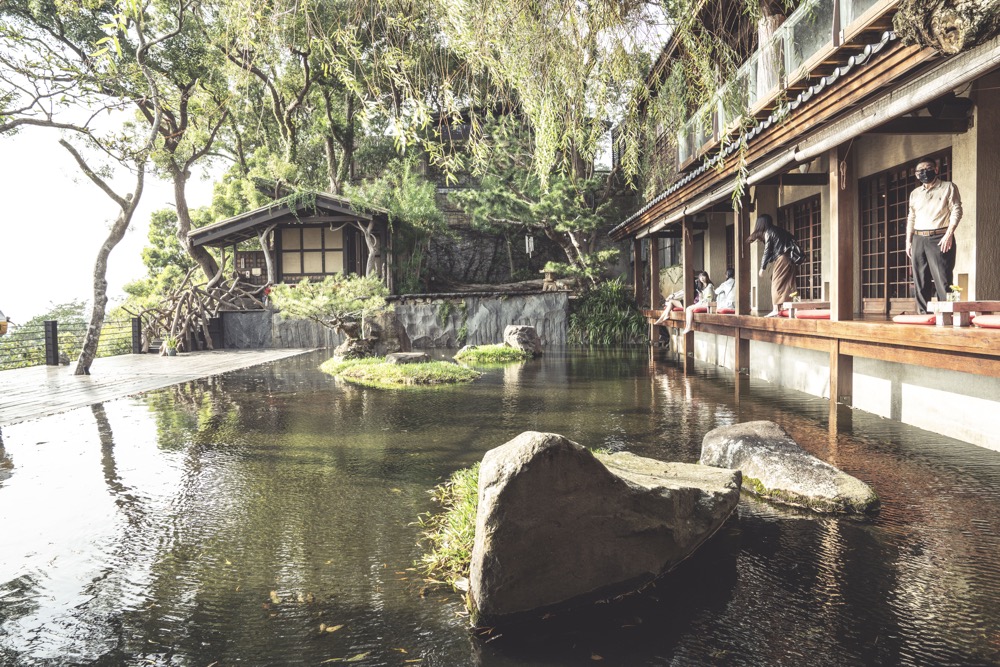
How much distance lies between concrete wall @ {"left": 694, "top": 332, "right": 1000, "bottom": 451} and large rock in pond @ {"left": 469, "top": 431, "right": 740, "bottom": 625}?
3899 mm

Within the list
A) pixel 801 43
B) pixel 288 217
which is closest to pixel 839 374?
pixel 801 43

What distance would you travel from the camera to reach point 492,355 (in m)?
16.2

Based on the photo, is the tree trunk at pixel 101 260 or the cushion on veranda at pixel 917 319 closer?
the cushion on veranda at pixel 917 319

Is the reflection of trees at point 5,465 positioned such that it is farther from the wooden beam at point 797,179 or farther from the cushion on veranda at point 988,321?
the wooden beam at point 797,179

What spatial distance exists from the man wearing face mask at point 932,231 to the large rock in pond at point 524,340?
10693 millimetres

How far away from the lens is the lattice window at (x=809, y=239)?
1177cm

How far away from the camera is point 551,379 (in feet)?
39.9

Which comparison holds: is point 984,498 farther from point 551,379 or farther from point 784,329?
point 551,379

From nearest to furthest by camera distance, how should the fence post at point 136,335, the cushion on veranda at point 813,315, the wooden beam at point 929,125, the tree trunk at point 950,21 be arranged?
the tree trunk at point 950,21
the wooden beam at point 929,125
the cushion on veranda at point 813,315
the fence post at point 136,335

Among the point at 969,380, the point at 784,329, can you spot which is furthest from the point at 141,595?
the point at 784,329

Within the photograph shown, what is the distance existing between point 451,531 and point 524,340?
42.8 ft

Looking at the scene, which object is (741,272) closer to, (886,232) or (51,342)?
(886,232)

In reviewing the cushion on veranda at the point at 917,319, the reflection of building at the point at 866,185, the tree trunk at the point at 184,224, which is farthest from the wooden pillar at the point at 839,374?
the tree trunk at the point at 184,224

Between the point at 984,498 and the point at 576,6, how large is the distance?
4.35 meters
